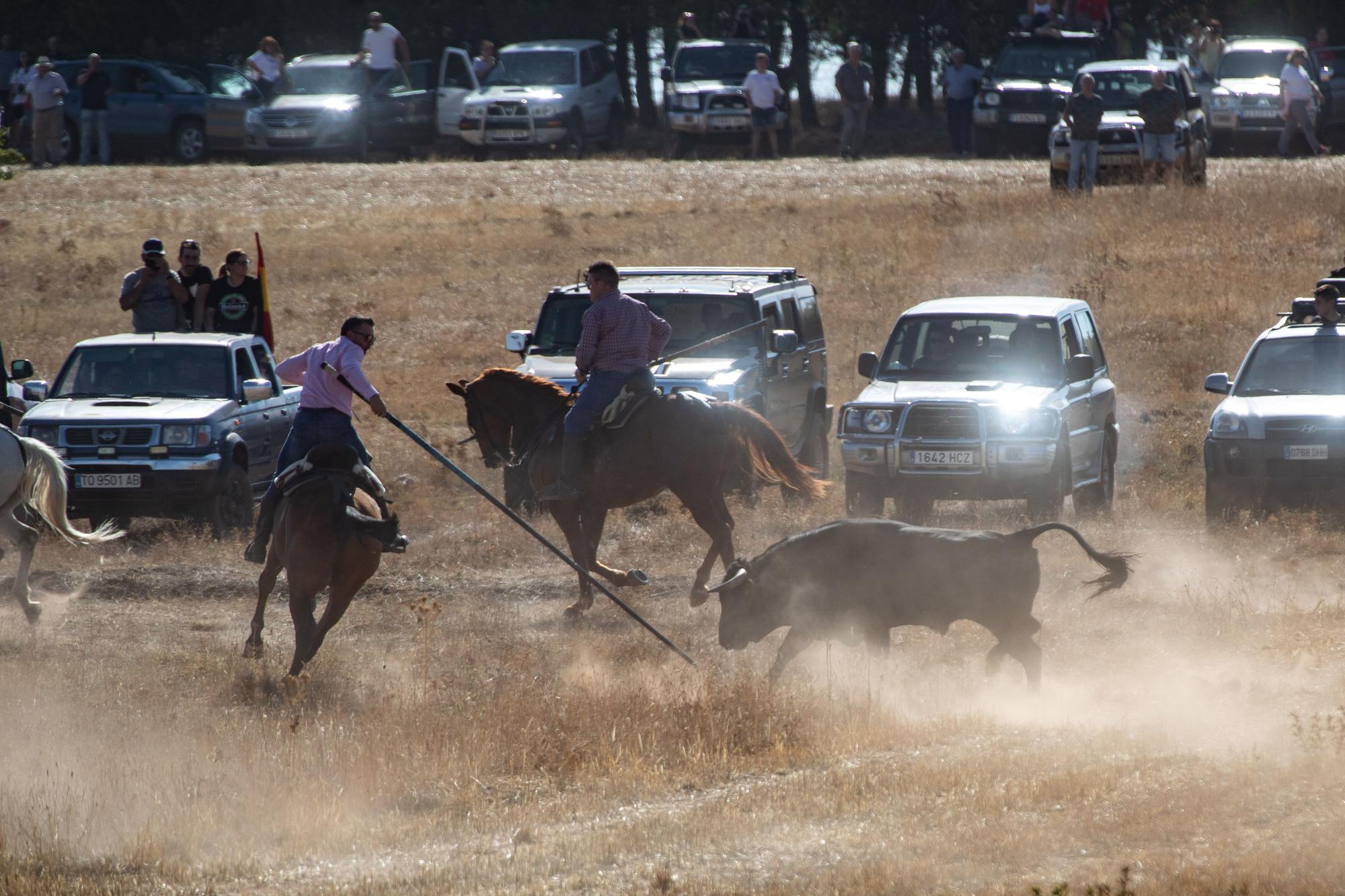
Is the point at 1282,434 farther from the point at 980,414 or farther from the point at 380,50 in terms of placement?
the point at 380,50

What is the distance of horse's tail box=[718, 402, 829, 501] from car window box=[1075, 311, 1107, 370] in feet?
14.6

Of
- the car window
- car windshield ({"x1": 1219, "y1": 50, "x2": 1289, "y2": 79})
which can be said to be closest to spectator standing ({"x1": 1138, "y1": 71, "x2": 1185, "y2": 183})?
car windshield ({"x1": 1219, "y1": 50, "x2": 1289, "y2": 79})

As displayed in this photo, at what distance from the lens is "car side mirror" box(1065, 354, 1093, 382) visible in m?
15.7

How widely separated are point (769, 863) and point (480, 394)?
6279 mm

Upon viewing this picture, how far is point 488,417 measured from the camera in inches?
522

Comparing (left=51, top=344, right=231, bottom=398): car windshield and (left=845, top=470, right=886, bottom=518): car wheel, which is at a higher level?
(left=51, top=344, right=231, bottom=398): car windshield

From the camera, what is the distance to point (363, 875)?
25.0 ft

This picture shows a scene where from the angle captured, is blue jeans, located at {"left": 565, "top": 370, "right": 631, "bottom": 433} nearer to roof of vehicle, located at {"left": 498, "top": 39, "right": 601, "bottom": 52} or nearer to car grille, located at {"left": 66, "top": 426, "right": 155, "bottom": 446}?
car grille, located at {"left": 66, "top": 426, "right": 155, "bottom": 446}

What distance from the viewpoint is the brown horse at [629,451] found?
13.2 m

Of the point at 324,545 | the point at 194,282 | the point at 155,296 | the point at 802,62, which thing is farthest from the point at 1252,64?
the point at 324,545

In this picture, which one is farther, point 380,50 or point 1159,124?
point 380,50

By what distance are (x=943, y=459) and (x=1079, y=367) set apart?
1512 mm

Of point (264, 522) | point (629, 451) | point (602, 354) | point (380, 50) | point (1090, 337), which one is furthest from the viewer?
point (380, 50)

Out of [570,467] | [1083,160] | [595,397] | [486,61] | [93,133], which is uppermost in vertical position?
[486,61]
